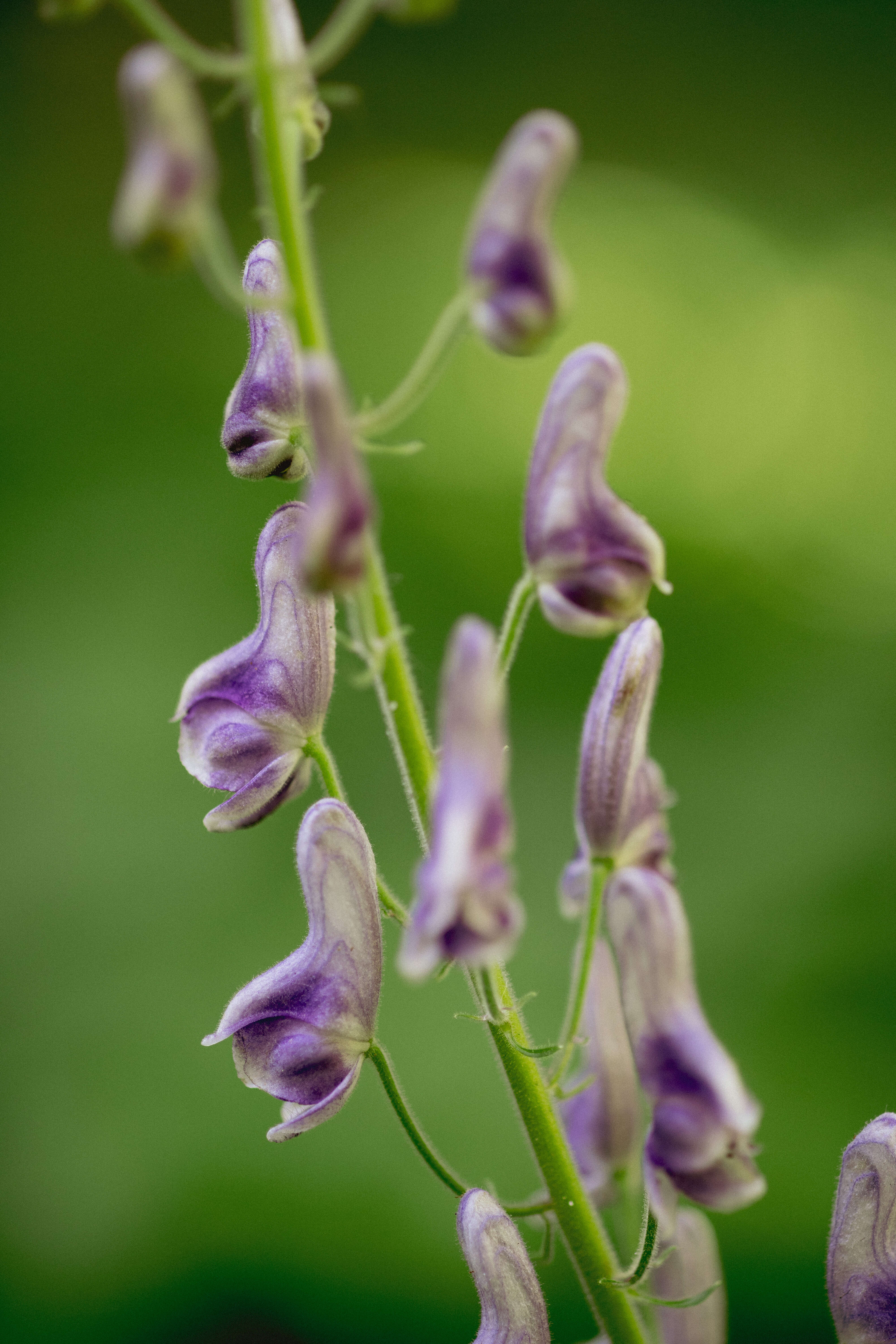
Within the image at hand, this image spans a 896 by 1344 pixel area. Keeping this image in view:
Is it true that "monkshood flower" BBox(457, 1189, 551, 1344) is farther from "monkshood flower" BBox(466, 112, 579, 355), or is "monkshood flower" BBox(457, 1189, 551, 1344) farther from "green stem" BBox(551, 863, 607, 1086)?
"monkshood flower" BBox(466, 112, 579, 355)

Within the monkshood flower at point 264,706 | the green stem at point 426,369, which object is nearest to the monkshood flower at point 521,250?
the green stem at point 426,369

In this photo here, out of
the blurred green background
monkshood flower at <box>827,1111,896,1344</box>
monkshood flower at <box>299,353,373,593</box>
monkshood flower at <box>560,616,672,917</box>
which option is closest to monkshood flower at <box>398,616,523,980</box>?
monkshood flower at <box>299,353,373,593</box>

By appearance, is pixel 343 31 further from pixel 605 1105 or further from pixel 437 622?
pixel 437 622

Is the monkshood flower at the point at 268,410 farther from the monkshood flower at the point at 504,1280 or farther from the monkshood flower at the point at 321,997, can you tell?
the monkshood flower at the point at 504,1280

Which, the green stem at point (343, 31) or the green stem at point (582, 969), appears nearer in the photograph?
the green stem at point (343, 31)

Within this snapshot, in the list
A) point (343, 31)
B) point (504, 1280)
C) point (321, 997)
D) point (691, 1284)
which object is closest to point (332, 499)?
point (343, 31)

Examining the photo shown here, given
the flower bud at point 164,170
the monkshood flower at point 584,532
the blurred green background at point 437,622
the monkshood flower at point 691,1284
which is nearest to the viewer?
the flower bud at point 164,170
